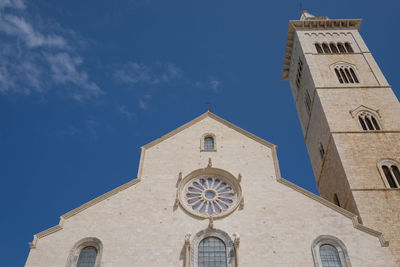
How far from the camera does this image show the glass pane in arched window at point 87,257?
52.4 feet

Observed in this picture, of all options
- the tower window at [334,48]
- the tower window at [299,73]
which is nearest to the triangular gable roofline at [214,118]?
the tower window at [299,73]

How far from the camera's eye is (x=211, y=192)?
18922 millimetres

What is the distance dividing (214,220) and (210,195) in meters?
1.86

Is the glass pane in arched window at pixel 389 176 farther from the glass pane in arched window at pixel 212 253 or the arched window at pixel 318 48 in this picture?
the arched window at pixel 318 48

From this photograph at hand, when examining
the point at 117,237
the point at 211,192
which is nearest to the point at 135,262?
the point at 117,237

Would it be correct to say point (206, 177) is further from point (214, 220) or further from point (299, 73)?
point (299, 73)

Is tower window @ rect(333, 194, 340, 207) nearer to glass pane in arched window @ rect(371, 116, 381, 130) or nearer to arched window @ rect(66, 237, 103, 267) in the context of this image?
glass pane in arched window @ rect(371, 116, 381, 130)

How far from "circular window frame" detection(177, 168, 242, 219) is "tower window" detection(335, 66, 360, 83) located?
14.1 meters

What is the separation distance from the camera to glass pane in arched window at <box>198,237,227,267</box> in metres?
15.7

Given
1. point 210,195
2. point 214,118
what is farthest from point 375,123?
point 210,195

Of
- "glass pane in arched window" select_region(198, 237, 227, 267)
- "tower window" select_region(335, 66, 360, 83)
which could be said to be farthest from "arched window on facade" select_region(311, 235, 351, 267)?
"tower window" select_region(335, 66, 360, 83)

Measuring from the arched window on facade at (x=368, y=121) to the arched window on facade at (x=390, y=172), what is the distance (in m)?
3.19

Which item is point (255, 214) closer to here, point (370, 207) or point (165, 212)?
point (165, 212)

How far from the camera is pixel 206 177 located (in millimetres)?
19625
